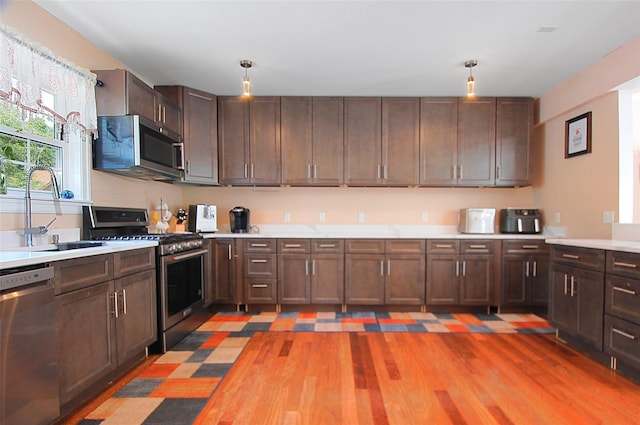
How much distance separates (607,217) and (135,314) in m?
3.96

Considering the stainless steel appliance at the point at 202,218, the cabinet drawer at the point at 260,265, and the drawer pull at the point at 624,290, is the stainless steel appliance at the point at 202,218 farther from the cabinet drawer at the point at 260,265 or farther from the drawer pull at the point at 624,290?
the drawer pull at the point at 624,290

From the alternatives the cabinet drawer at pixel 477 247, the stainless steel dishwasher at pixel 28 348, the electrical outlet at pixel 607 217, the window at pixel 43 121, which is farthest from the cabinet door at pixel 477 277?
the window at pixel 43 121

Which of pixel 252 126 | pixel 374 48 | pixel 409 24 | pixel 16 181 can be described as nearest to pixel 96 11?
pixel 16 181

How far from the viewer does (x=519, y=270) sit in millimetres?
3348

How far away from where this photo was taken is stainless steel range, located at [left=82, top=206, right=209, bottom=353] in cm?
242

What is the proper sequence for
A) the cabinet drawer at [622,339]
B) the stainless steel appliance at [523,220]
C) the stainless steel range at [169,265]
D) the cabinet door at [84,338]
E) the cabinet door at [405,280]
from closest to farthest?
the cabinet door at [84,338], the cabinet drawer at [622,339], the stainless steel range at [169,265], the cabinet door at [405,280], the stainless steel appliance at [523,220]

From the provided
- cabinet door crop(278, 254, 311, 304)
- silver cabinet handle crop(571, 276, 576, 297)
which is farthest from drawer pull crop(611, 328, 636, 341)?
cabinet door crop(278, 254, 311, 304)

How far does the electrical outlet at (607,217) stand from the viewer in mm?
2682

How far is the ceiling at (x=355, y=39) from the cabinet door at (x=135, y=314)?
1859mm

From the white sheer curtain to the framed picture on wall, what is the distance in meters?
4.34

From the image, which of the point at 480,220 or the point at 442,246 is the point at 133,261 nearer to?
the point at 442,246

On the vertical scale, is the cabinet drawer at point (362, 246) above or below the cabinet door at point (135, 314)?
above

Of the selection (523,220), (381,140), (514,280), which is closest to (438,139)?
(381,140)

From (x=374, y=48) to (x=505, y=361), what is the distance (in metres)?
2.67
